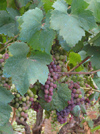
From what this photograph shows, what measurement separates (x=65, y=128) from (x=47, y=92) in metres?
1.38

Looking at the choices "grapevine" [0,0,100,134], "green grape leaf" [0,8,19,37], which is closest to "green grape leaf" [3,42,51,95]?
"grapevine" [0,0,100,134]

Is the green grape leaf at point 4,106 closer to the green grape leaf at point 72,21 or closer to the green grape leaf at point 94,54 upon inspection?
the green grape leaf at point 72,21

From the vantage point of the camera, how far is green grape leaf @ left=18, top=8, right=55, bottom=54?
0.58 metres

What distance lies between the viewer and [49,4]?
2.33 feet

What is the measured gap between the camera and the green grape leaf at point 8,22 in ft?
2.65

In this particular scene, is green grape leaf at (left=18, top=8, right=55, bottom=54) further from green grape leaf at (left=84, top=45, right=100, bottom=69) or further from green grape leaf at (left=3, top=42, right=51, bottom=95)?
green grape leaf at (left=84, top=45, right=100, bottom=69)

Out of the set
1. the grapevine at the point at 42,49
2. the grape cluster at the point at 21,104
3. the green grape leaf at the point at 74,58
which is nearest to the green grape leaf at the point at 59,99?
the grapevine at the point at 42,49

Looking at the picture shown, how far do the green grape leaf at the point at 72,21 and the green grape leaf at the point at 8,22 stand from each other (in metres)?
0.30

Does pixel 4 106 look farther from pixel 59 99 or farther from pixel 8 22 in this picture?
pixel 8 22

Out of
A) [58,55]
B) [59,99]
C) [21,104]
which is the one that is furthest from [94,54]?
[21,104]

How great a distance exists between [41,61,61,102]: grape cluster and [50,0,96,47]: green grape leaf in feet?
0.82

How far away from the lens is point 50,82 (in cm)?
77

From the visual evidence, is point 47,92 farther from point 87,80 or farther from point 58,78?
point 87,80

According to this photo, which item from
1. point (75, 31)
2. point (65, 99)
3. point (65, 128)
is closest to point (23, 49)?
point (75, 31)
